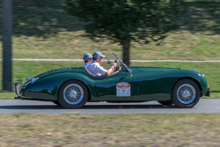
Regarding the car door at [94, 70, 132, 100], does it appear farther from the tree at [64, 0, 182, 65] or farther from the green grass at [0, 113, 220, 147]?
the tree at [64, 0, 182, 65]

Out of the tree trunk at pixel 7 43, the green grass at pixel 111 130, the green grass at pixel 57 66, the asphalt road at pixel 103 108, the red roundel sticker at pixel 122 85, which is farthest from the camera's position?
the green grass at pixel 57 66

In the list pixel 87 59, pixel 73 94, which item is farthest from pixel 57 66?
pixel 73 94

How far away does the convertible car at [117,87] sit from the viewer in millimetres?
7977

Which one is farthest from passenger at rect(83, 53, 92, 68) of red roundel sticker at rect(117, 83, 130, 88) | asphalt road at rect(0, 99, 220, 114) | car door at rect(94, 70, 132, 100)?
red roundel sticker at rect(117, 83, 130, 88)

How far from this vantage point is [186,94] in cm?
836

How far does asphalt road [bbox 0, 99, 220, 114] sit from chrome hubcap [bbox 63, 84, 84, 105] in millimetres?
239

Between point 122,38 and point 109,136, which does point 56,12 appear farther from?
point 109,136

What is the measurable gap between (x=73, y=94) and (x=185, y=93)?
2.64 metres

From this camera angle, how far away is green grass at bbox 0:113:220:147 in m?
4.92

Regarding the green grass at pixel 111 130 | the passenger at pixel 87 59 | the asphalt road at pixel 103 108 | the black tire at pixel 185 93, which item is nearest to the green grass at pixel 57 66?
the asphalt road at pixel 103 108

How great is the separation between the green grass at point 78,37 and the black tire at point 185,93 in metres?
9.84

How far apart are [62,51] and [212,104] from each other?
11.9m

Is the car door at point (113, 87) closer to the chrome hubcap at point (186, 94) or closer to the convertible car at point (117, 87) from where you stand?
the convertible car at point (117, 87)

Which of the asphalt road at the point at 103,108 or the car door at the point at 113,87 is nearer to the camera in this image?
the asphalt road at the point at 103,108
